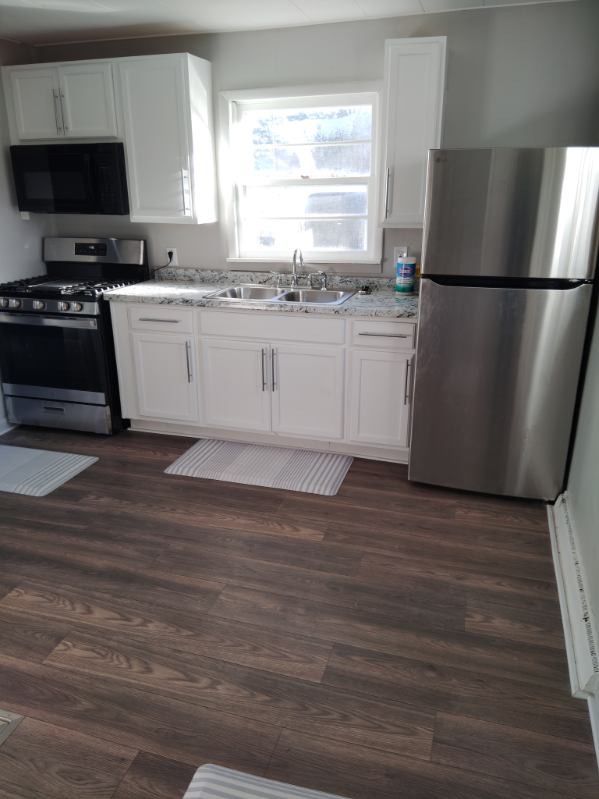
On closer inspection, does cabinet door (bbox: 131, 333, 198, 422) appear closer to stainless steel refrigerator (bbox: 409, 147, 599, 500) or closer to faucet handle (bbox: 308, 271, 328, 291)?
faucet handle (bbox: 308, 271, 328, 291)

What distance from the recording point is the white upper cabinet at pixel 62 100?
3.53 metres

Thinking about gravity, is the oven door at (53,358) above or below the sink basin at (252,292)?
below

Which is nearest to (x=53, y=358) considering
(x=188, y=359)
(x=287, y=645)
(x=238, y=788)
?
(x=188, y=359)

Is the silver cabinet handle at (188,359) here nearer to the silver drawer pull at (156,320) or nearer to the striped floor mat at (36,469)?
the silver drawer pull at (156,320)

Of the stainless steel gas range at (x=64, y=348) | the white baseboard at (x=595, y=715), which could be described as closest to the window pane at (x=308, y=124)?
the stainless steel gas range at (x=64, y=348)

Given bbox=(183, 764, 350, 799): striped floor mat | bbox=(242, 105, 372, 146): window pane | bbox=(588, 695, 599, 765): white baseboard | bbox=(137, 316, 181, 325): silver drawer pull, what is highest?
bbox=(242, 105, 372, 146): window pane

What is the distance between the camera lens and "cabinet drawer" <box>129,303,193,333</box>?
11.6 ft

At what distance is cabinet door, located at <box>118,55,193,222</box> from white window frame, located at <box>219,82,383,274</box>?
12.9 inches

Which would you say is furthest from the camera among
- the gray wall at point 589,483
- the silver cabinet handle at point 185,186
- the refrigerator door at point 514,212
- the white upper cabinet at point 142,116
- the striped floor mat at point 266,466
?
the silver cabinet handle at point 185,186

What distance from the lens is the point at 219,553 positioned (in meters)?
2.62

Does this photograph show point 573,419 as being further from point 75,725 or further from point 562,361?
point 75,725

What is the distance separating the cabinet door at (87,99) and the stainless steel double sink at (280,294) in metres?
1.15

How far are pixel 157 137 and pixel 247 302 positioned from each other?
1132 millimetres

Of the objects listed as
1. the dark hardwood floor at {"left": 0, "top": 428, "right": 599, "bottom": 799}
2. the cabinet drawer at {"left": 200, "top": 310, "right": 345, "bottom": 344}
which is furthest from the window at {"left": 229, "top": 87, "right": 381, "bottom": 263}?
the dark hardwood floor at {"left": 0, "top": 428, "right": 599, "bottom": 799}
